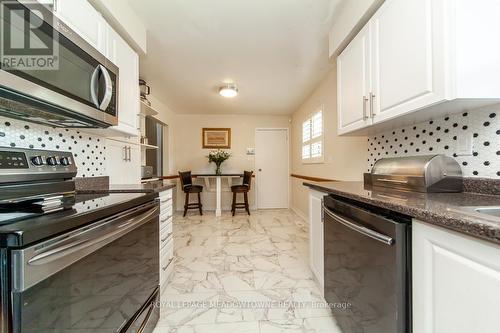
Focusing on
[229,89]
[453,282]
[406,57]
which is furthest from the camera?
[229,89]

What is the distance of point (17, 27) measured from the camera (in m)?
0.78

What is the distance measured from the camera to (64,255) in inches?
26.4

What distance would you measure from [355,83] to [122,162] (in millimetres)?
2175

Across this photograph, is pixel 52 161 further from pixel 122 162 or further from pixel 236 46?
pixel 236 46

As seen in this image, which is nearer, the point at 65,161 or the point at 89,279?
the point at 89,279

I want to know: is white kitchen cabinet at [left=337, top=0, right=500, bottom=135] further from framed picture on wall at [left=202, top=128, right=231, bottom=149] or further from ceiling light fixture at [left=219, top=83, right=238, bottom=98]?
framed picture on wall at [left=202, top=128, right=231, bottom=149]

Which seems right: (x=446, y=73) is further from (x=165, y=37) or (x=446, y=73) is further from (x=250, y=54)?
(x=165, y=37)

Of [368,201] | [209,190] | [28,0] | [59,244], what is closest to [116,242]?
[59,244]

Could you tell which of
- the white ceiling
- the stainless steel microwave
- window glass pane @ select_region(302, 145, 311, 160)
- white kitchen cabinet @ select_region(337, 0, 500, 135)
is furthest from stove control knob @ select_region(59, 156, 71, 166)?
window glass pane @ select_region(302, 145, 311, 160)

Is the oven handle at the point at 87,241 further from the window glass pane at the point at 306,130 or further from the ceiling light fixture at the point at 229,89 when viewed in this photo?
the window glass pane at the point at 306,130

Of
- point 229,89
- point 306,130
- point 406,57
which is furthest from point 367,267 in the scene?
point 306,130

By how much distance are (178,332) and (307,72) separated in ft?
9.80

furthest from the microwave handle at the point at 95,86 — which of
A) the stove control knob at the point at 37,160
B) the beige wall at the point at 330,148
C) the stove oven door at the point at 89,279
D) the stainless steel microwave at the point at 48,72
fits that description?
the beige wall at the point at 330,148

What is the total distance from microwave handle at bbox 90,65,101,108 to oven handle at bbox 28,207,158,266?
2.16ft
